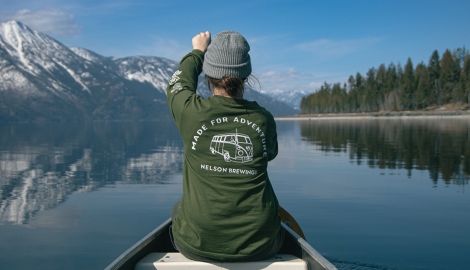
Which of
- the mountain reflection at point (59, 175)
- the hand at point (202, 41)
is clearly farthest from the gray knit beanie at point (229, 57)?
the mountain reflection at point (59, 175)

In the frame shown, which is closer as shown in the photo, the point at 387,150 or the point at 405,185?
the point at 405,185

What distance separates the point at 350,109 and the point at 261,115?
179 metres

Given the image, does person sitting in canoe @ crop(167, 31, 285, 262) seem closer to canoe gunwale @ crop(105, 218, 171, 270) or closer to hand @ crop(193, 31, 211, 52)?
hand @ crop(193, 31, 211, 52)

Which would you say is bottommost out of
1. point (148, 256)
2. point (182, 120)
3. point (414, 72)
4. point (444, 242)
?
point (444, 242)

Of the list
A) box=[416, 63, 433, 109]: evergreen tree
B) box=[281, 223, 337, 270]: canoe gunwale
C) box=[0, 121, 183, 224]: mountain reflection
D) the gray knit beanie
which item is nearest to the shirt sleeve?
the gray knit beanie

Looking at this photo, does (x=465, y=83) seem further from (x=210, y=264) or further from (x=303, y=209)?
(x=210, y=264)

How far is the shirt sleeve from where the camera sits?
3582mm

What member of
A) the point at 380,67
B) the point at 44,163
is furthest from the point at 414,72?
the point at 44,163

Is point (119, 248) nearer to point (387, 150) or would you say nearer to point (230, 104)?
point (230, 104)

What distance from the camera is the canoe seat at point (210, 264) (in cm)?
365

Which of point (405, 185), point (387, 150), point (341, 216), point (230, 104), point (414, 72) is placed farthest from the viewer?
point (414, 72)

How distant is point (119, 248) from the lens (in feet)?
27.0

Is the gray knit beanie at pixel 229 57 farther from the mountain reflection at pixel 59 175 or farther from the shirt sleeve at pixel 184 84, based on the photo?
the mountain reflection at pixel 59 175

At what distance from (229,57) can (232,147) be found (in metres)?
0.71
